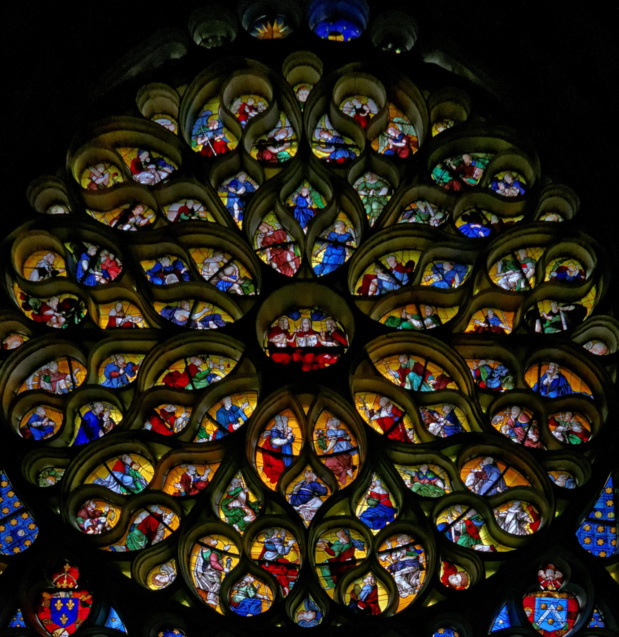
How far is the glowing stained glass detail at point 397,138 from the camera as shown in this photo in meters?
11.3

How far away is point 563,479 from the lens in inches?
390

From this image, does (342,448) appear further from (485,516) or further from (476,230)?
(476,230)

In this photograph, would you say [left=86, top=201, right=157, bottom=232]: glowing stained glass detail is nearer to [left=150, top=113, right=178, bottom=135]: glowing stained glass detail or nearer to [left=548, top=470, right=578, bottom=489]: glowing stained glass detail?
[left=150, top=113, right=178, bottom=135]: glowing stained glass detail

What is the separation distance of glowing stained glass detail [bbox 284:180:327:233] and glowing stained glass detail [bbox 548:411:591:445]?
196cm

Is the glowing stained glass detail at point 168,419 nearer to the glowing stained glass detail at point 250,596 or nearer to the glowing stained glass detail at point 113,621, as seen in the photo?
the glowing stained glass detail at point 250,596

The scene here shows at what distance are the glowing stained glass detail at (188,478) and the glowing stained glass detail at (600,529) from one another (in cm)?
207

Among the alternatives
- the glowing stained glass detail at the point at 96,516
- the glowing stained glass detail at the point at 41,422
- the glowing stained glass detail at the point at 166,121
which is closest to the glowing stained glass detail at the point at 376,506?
the glowing stained glass detail at the point at 96,516

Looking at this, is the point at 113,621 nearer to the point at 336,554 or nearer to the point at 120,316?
the point at 336,554

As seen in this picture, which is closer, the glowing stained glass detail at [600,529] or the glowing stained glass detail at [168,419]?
the glowing stained glass detail at [600,529]

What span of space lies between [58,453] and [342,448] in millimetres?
1593

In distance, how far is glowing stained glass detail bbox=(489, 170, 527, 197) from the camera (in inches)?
439

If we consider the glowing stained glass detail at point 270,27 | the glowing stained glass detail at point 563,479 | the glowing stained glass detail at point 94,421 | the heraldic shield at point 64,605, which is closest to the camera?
the heraldic shield at point 64,605

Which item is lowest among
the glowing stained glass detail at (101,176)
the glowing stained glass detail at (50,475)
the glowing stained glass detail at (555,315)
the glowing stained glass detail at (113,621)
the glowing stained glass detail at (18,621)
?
the glowing stained glass detail at (18,621)

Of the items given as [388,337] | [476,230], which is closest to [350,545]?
[388,337]
